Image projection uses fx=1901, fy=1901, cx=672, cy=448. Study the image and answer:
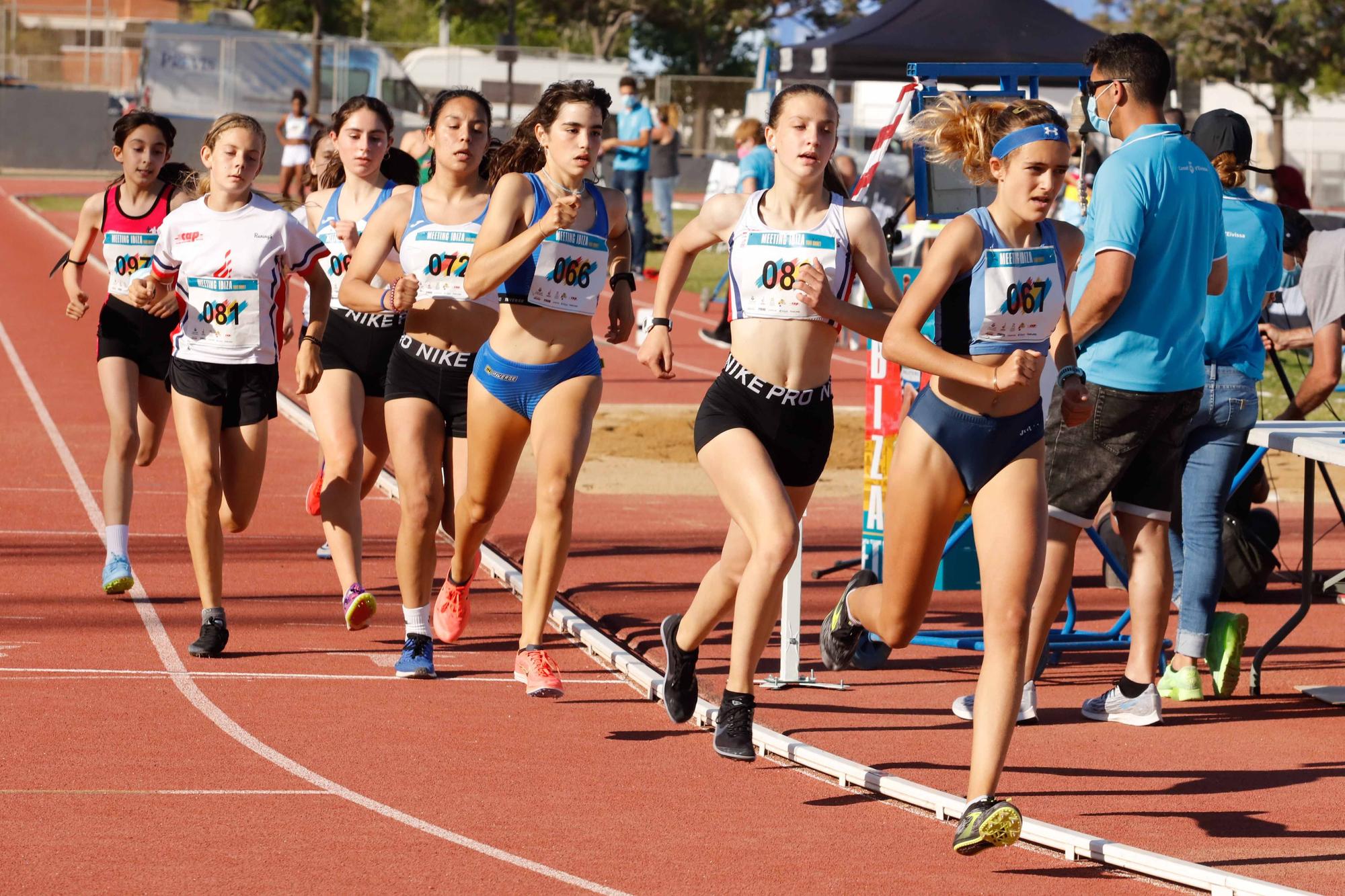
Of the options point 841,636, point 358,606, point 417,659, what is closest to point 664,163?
point 358,606

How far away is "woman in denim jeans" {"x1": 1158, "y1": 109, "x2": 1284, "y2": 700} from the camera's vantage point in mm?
6938

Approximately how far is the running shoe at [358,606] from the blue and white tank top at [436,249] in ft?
4.03

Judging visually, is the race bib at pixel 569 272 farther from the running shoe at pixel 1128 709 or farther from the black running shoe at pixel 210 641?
the running shoe at pixel 1128 709

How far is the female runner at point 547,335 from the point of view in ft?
21.5

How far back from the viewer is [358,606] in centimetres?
742

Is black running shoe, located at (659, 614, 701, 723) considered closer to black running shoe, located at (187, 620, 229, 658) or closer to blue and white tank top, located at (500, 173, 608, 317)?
blue and white tank top, located at (500, 173, 608, 317)

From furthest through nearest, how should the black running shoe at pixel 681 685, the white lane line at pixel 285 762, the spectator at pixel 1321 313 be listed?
the spectator at pixel 1321 313
the black running shoe at pixel 681 685
the white lane line at pixel 285 762

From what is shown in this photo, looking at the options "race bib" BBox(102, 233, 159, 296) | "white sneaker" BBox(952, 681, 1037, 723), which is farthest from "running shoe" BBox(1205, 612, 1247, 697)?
"race bib" BBox(102, 233, 159, 296)

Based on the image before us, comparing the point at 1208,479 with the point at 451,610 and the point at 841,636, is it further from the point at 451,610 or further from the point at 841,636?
→ the point at 451,610

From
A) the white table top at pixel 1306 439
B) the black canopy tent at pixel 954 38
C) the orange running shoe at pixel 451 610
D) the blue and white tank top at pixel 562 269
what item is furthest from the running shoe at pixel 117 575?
the black canopy tent at pixel 954 38

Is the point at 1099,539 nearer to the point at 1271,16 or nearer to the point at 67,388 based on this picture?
the point at 67,388

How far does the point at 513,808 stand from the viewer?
5520 mm

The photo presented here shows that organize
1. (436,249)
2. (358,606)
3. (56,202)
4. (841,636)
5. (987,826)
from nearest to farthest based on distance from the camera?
1. (987,826)
2. (841,636)
3. (436,249)
4. (358,606)
5. (56,202)

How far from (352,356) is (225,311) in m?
0.64
